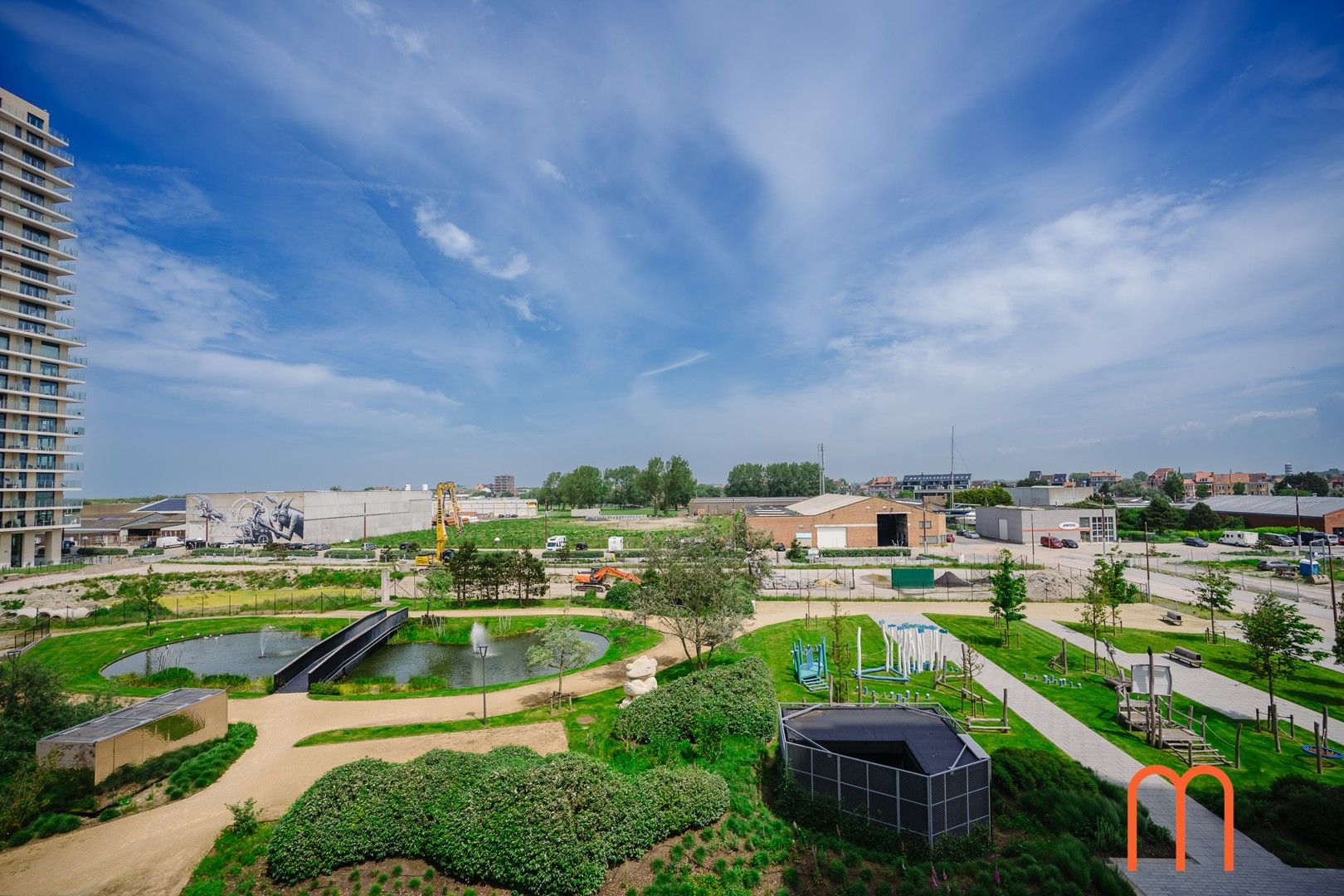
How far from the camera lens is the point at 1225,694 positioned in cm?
1825

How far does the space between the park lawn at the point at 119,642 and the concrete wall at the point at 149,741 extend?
19.9ft

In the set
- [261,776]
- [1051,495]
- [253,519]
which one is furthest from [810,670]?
[1051,495]

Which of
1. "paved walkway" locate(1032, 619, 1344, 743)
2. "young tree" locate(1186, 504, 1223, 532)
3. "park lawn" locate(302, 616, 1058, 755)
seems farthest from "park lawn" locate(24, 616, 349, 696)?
"young tree" locate(1186, 504, 1223, 532)

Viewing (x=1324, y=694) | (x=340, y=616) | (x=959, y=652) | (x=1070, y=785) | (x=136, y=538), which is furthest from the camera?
(x=136, y=538)

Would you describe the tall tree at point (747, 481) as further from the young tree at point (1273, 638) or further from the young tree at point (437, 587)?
the young tree at point (1273, 638)

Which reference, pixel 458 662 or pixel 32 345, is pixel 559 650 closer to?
pixel 458 662

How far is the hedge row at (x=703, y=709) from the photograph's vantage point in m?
13.9

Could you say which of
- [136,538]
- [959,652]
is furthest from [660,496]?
[959,652]

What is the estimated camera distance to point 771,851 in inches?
401

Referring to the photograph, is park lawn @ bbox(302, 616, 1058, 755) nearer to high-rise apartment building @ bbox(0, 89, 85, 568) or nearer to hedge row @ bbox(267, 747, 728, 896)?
hedge row @ bbox(267, 747, 728, 896)

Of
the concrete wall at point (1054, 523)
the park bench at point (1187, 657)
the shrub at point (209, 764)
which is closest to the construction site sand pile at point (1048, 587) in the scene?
the park bench at point (1187, 657)

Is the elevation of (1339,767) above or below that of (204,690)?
below

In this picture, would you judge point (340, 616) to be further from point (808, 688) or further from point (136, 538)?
point (136, 538)

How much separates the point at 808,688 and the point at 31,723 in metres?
20.3
